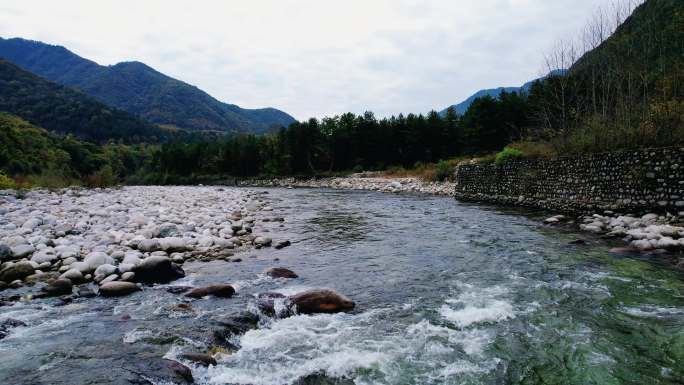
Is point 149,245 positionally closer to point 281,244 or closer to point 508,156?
point 281,244

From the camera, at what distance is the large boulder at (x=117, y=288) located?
598cm

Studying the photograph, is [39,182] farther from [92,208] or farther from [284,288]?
[284,288]

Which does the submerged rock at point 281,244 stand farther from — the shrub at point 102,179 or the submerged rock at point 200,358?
the shrub at point 102,179

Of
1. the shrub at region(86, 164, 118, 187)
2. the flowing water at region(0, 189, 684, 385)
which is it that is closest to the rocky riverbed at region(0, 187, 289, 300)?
the flowing water at region(0, 189, 684, 385)

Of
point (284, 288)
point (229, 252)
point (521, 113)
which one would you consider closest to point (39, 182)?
point (229, 252)

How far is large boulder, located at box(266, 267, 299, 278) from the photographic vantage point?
23.9 feet

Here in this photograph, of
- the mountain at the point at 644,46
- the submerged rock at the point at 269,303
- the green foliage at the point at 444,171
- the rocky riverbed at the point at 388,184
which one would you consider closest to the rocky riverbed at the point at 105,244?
the submerged rock at the point at 269,303

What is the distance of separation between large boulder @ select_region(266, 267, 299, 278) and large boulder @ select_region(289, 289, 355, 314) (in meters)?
1.48

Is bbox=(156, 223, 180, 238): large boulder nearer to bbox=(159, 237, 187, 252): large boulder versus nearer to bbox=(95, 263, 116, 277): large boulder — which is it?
bbox=(159, 237, 187, 252): large boulder

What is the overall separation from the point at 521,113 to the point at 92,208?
134 feet

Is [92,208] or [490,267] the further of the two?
[92,208]

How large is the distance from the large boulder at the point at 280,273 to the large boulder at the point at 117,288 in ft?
7.77

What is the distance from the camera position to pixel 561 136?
17.5 m

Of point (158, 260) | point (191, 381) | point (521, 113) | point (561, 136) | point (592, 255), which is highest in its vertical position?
point (521, 113)
